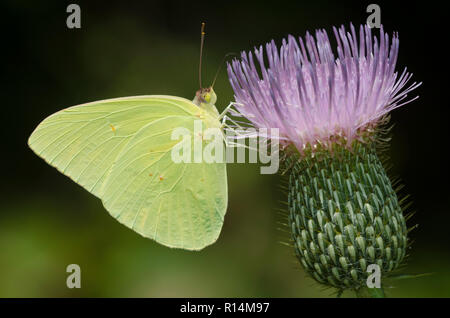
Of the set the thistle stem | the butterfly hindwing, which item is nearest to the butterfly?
the butterfly hindwing

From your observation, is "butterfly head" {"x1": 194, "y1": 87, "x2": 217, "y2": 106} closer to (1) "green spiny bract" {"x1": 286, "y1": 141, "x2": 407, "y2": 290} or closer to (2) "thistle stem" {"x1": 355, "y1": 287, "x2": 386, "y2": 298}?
(1) "green spiny bract" {"x1": 286, "y1": 141, "x2": 407, "y2": 290}

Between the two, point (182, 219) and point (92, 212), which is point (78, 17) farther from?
point (182, 219)

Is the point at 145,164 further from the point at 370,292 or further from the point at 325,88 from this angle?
the point at 370,292

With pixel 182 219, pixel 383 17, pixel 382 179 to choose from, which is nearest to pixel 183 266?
pixel 182 219

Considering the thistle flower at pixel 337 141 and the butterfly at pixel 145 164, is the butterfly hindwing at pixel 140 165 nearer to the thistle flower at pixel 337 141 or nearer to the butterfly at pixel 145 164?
the butterfly at pixel 145 164

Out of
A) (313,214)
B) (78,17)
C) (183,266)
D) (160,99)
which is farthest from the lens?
→ (78,17)

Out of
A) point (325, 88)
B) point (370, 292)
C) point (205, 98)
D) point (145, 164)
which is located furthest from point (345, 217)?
point (145, 164)

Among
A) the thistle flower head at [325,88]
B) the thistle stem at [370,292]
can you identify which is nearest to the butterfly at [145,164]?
the thistle flower head at [325,88]
